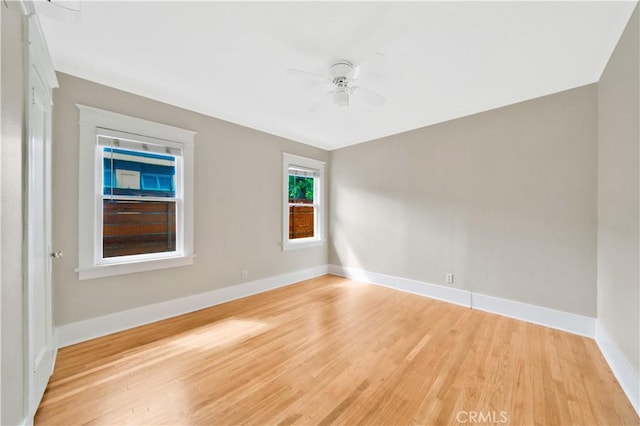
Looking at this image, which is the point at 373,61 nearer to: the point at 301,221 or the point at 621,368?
the point at 621,368

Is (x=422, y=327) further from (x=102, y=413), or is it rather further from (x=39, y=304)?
(x=39, y=304)

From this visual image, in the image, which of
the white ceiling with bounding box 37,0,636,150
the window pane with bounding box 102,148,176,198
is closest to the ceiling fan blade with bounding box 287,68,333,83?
the white ceiling with bounding box 37,0,636,150

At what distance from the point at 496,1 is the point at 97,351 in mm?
4047

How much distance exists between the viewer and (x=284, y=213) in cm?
430

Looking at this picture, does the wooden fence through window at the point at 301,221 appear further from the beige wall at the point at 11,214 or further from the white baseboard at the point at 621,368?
the white baseboard at the point at 621,368

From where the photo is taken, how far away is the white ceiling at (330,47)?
1688 mm

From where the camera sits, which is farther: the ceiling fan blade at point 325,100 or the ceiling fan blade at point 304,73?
the ceiling fan blade at point 325,100

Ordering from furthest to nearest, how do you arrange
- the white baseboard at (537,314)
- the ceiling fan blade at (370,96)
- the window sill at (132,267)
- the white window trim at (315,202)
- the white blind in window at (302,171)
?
the white blind in window at (302,171) → the white window trim at (315,202) → the white baseboard at (537,314) → the window sill at (132,267) → the ceiling fan blade at (370,96)

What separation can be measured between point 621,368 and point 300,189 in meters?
4.17

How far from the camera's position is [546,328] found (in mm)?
2736

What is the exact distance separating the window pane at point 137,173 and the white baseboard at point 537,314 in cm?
411

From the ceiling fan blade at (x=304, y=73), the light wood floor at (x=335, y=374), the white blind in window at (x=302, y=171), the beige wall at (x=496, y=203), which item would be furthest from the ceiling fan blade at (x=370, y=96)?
the light wood floor at (x=335, y=374)

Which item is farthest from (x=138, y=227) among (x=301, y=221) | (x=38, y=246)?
(x=301, y=221)

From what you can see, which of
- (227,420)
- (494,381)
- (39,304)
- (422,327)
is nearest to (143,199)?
(39,304)
